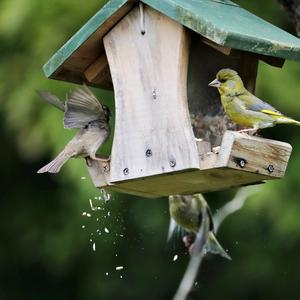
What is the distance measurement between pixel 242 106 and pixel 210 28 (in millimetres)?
406

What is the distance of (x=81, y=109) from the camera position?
207 inches

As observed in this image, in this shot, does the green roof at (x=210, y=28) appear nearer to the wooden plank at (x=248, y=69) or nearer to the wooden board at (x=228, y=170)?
the wooden plank at (x=248, y=69)

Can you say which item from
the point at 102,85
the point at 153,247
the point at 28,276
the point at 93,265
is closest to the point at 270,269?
the point at 153,247

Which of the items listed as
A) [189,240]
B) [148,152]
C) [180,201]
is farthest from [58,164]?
[189,240]

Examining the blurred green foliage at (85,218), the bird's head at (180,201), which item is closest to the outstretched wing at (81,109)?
the bird's head at (180,201)

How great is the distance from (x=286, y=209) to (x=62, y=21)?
1.88 metres

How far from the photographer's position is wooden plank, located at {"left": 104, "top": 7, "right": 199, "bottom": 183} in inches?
188

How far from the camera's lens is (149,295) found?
977 cm

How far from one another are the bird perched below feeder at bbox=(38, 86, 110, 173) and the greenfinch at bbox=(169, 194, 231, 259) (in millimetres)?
Answer: 1142

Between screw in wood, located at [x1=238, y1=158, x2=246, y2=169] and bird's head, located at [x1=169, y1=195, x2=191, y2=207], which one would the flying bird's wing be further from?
bird's head, located at [x1=169, y1=195, x2=191, y2=207]

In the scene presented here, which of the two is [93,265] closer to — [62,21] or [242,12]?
[62,21]

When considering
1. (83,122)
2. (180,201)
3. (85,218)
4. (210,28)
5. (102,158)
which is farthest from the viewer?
(85,218)

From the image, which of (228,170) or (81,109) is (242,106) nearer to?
(228,170)

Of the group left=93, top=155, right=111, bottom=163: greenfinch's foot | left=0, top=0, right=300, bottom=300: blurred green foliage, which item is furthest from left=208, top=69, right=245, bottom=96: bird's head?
left=0, top=0, right=300, bottom=300: blurred green foliage
